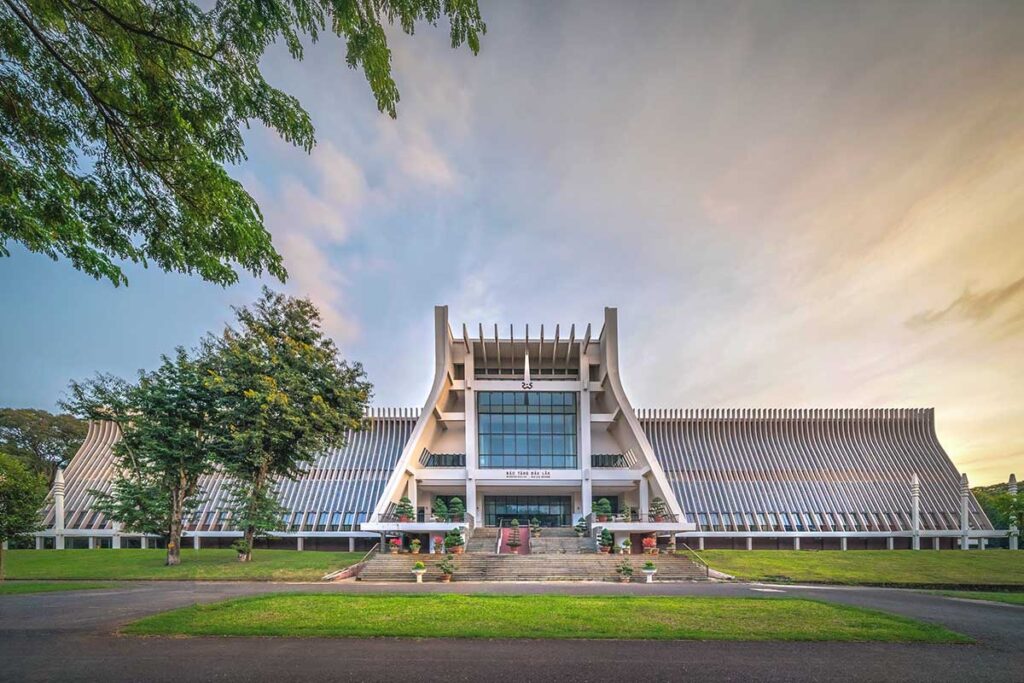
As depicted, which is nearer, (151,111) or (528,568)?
(151,111)

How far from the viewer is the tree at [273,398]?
21.1 metres

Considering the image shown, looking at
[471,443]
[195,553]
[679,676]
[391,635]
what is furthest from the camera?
[471,443]

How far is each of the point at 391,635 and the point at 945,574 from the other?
25.2 meters

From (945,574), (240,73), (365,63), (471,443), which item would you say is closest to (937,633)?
(365,63)

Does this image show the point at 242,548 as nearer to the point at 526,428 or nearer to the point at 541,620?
the point at 541,620

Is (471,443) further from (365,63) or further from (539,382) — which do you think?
(365,63)

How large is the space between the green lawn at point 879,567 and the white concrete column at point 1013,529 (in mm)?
3835

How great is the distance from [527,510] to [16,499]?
28136 mm

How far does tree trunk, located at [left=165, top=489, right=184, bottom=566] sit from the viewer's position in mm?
21250

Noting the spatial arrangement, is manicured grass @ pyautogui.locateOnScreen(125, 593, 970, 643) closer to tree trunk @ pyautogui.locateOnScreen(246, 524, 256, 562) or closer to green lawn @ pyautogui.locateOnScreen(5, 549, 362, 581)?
green lawn @ pyautogui.locateOnScreen(5, 549, 362, 581)

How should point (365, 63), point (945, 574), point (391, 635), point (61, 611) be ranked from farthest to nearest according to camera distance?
point (945, 574), point (61, 611), point (391, 635), point (365, 63)

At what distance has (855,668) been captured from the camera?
685 cm

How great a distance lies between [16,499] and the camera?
1678 centimetres

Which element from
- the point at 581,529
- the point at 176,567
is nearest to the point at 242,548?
the point at 176,567
